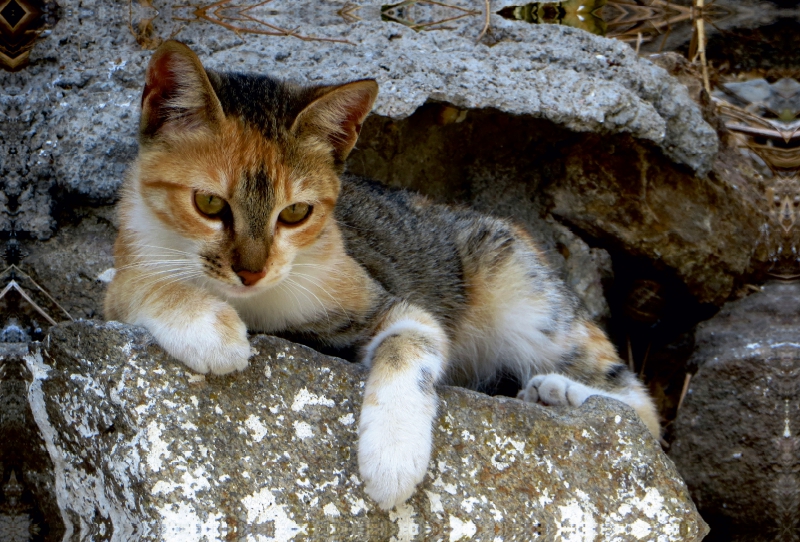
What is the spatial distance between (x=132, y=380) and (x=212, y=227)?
52cm

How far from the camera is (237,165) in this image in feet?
8.35

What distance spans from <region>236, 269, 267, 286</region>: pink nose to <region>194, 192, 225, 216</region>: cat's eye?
0.21 metres

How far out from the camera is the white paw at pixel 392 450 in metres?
2.30

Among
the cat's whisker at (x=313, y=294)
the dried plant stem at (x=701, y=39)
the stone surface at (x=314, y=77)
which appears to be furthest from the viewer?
the dried plant stem at (x=701, y=39)

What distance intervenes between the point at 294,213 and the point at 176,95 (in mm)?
528

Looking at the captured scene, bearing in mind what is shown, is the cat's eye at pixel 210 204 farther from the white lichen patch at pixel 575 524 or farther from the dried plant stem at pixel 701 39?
the dried plant stem at pixel 701 39

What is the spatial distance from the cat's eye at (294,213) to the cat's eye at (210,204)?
0.20 meters

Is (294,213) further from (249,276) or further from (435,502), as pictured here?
(435,502)

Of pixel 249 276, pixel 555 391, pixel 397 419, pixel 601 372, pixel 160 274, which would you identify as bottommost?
pixel 601 372

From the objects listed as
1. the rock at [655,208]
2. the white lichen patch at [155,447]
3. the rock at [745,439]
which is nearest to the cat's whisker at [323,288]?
the white lichen patch at [155,447]

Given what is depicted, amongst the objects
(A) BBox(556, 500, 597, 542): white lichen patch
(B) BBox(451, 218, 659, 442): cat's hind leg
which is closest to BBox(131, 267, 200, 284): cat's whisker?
(A) BBox(556, 500, 597, 542): white lichen patch

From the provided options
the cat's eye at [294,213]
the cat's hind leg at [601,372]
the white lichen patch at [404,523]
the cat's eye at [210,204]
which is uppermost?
the cat's eye at [210,204]

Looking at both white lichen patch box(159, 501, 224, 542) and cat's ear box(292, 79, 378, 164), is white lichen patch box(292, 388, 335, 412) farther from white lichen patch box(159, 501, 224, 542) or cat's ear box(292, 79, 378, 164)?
cat's ear box(292, 79, 378, 164)

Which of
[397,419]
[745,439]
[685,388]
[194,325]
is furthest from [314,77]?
[745,439]
